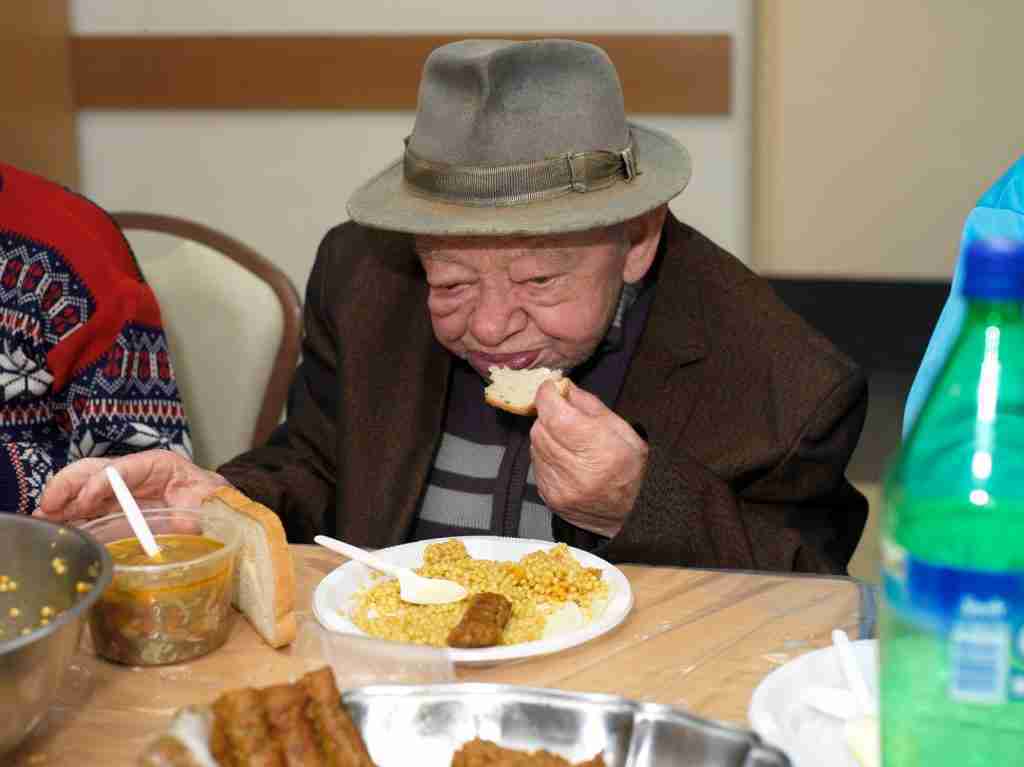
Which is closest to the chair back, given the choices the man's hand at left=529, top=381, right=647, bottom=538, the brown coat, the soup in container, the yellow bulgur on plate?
the brown coat

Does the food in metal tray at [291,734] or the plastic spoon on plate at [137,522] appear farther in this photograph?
the plastic spoon on plate at [137,522]

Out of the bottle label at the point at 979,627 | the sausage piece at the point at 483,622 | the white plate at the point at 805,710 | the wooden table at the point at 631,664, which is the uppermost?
the bottle label at the point at 979,627

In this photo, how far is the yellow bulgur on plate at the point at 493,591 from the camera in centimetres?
142

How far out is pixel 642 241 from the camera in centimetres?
199

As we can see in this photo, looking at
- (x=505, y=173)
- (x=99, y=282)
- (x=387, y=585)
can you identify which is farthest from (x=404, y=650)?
(x=99, y=282)

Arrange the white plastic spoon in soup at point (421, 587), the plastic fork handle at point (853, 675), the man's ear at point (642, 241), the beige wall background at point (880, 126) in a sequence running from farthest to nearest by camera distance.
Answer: the beige wall background at point (880, 126)
the man's ear at point (642, 241)
the white plastic spoon in soup at point (421, 587)
the plastic fork handle at point (853, 675)

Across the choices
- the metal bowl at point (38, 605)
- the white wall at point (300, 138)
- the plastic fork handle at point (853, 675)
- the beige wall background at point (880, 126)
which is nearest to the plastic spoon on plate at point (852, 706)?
the plastic fork handle at point (853, 675)

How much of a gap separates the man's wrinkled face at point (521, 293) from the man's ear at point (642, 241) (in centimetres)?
4

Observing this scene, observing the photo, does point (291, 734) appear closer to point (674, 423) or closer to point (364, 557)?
point (364, 557)

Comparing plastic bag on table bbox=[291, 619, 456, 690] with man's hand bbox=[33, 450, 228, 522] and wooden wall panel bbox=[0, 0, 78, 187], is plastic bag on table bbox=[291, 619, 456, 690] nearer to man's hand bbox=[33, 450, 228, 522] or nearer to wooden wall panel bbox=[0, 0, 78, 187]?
man's hand bbox=[33, 450, 228, 522]

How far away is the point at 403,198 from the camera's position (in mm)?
1932

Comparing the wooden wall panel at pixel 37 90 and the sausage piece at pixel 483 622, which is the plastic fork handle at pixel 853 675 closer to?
the sausage piece at pixel 483 622

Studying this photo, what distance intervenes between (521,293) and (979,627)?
104 centimetres

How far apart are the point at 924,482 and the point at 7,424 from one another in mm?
1529
